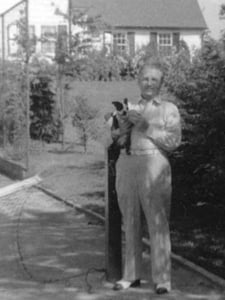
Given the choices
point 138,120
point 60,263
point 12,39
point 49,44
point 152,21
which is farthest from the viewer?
A: point 152,21

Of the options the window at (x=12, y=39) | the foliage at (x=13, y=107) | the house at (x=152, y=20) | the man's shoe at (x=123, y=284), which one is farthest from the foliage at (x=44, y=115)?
the house at (x=152, y=20)

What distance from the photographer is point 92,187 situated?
13.0 m

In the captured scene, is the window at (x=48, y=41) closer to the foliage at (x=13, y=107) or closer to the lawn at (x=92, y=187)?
the lawn at (x=92, y=187)

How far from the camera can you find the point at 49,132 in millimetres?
19312

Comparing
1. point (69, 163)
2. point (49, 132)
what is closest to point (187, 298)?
point (69, 163)

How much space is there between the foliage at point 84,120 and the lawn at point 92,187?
46cm

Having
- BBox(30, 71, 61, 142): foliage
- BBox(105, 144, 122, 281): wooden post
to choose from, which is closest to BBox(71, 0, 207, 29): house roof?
BBox(30, 71, 61, 142): foliage

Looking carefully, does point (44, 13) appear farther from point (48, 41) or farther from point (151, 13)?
point (151, 13)

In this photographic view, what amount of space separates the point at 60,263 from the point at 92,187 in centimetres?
529

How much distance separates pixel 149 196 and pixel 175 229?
3195mm

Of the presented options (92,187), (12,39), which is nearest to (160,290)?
(92,187)

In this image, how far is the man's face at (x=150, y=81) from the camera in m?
6.22

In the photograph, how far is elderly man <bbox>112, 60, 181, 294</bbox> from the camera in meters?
6.18

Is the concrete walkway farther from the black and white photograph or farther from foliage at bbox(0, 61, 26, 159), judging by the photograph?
foliage at bbox(0, 61, 26, 159)
